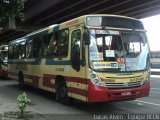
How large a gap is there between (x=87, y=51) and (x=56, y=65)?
288 centimetres

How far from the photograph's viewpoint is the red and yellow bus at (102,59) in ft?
36.4

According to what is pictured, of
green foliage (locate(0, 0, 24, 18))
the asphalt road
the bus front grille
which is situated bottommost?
the asphalt road

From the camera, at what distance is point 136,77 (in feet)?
38.0

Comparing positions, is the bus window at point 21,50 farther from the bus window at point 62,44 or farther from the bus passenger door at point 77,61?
the bus passenger door at point 77,61

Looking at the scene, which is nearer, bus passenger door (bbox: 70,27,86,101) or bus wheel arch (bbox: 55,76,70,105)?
bus passenger door (bbox: 70,27,86,101)

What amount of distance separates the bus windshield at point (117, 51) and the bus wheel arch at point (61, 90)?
2423 millimetres

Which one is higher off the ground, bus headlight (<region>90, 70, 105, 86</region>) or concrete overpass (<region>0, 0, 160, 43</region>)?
concrete overpass (<region>0, 0, 160, 43</region>)

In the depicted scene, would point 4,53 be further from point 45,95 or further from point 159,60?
point 159,60

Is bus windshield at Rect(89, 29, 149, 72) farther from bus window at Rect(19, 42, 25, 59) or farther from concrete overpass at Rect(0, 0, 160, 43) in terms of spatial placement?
concrete overpass at Rect(0, 0, 160, 43)

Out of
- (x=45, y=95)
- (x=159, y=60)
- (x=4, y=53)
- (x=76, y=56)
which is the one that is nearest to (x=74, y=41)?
(x=76, y=56)

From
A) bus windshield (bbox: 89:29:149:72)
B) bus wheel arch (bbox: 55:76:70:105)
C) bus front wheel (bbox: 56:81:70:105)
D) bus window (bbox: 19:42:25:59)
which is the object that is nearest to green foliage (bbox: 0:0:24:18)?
bus window (bbox: 19:42:25:59)

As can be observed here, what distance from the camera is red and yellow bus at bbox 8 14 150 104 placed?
36.4 ft

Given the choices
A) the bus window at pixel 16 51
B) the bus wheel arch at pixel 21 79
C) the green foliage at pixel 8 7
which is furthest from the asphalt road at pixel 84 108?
the bus window at pixel 16 51

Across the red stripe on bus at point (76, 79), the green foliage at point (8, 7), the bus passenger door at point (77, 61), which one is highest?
the green foliage at point (8, 7)
